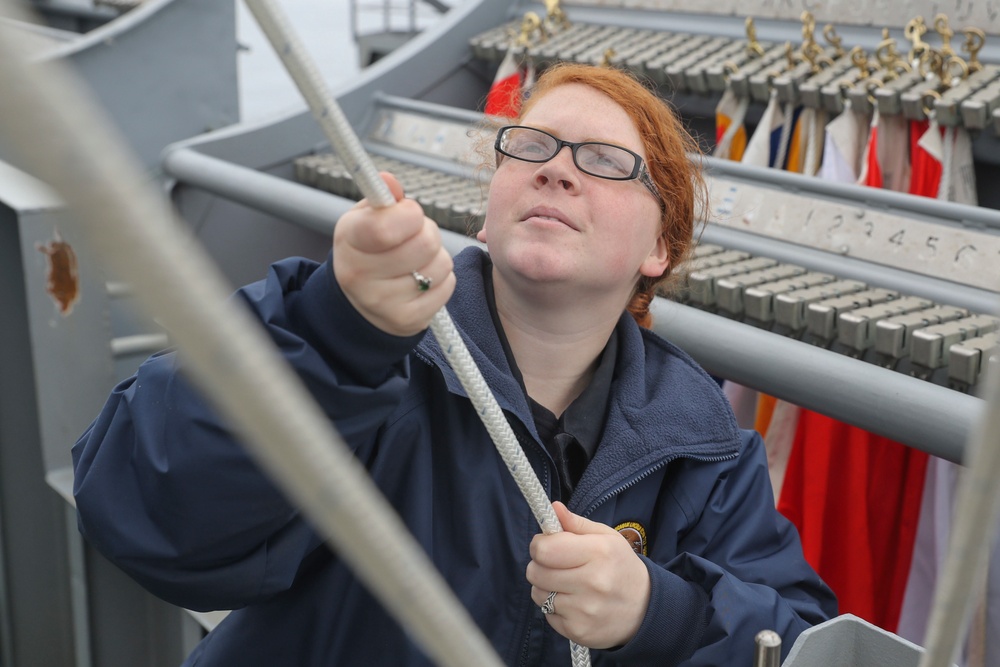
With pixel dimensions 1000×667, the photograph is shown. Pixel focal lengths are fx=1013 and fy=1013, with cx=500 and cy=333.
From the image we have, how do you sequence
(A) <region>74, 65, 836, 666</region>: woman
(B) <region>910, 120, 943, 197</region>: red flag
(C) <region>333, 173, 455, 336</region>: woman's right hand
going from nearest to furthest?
(C) <region>333, 173, 455, 336</region>: woman's right hand
(A) <region>74, 65, 836, 666</region>: woman
(B) <region>910, 120, 943, 197</region>: red flag

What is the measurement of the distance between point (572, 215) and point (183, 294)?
73 cm

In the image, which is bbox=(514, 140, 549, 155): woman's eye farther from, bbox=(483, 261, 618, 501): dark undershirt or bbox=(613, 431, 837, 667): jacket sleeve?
bbox=(613, 431, 837, 667): jacket sleeve

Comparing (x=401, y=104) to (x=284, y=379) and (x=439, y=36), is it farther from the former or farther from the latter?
(x=284, y=379)

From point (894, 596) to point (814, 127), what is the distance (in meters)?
0.95

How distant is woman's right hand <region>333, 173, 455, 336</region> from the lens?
0.56 meters

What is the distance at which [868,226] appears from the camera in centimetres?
171

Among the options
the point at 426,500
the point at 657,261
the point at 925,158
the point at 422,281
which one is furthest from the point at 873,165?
the point at 422,281

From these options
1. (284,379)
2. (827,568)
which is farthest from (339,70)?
(284,379)

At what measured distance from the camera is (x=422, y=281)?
0.60 m

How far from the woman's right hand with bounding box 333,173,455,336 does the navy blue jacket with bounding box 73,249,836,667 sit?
22 mm

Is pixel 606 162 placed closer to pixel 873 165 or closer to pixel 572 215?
pixel 572 215

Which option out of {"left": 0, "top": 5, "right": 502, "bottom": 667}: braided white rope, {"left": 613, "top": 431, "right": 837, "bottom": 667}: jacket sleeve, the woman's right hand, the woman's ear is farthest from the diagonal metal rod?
the woman's ear

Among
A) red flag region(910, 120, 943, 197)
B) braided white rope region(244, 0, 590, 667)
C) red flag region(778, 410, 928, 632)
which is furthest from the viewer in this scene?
red flag region(910, 120, 943, 197)

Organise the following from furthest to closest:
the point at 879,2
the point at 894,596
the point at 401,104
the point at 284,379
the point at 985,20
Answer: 1. the point at 401,104
2. the point at 879,2
3. the point at 985,20
4. the point at 894,596
5. the point at 284,379
